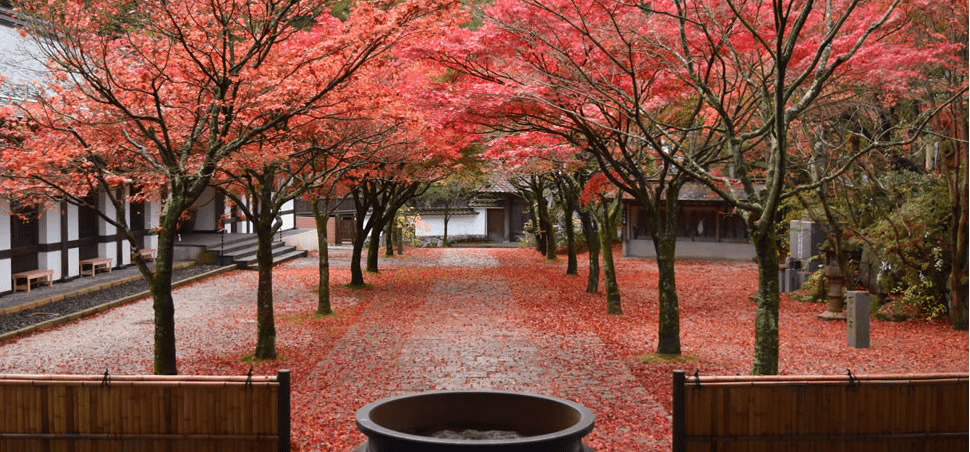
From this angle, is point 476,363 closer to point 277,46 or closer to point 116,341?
point 277,46

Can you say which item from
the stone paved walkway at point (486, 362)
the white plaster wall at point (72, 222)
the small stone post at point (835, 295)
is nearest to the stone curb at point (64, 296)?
the white plaster wall at point (72, 222)

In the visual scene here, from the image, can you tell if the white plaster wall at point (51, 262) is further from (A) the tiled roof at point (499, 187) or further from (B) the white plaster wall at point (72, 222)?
(A) the tiled roof at point (499, 187)

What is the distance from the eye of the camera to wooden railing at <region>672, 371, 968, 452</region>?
682cm

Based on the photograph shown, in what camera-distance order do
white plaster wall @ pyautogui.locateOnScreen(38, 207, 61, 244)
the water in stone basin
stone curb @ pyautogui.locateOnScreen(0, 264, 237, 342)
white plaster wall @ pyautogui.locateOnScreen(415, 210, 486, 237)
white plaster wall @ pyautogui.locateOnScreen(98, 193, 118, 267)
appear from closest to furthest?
1. the water in stone basin
2. stone curb @ pyautogui.locateOnScreen(0, 264, 237, 342)
3. white plaster wall @ pyautogui.locateOnScreen(38, 207, 61, 244)
4. white plaster wall @ pyautogui.locateOnScreen(98, 193, 118, 267)
5. white plaster wall @ pyautogui.locateOnScreen(415, 210, 486, 237)

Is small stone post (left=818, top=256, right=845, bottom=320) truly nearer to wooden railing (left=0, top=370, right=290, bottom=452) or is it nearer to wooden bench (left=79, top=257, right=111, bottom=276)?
wooden railing (left=0, top=370, right=290, bottom=452)

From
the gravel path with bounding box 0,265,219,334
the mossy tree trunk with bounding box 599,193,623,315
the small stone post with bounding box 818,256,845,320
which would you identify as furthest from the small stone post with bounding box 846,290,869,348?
the gravel path with bounding box 0,265,219,334

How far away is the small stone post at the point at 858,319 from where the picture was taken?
13438mm

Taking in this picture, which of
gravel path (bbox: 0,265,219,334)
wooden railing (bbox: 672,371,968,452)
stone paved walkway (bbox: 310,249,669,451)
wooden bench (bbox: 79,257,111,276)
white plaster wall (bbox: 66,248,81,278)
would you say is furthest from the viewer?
wooden bench (bbox: 79,257,111,276)

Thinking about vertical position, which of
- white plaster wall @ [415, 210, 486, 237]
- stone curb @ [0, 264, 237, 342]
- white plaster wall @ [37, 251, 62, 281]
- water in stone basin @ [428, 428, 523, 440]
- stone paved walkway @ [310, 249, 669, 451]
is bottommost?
stone paved walkway @ [310, 249, 669, 451]

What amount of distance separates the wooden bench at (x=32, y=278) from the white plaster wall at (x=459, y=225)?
28729 millimetres

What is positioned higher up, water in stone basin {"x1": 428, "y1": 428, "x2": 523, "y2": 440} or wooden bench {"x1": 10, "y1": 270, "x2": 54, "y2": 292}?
wooden bench {"x1": 10, "y1": 270, "x2": 54, "y2": 292}

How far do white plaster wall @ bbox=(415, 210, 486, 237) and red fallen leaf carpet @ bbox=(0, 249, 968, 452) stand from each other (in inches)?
1010

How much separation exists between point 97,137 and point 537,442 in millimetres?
10496

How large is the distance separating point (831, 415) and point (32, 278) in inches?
808
